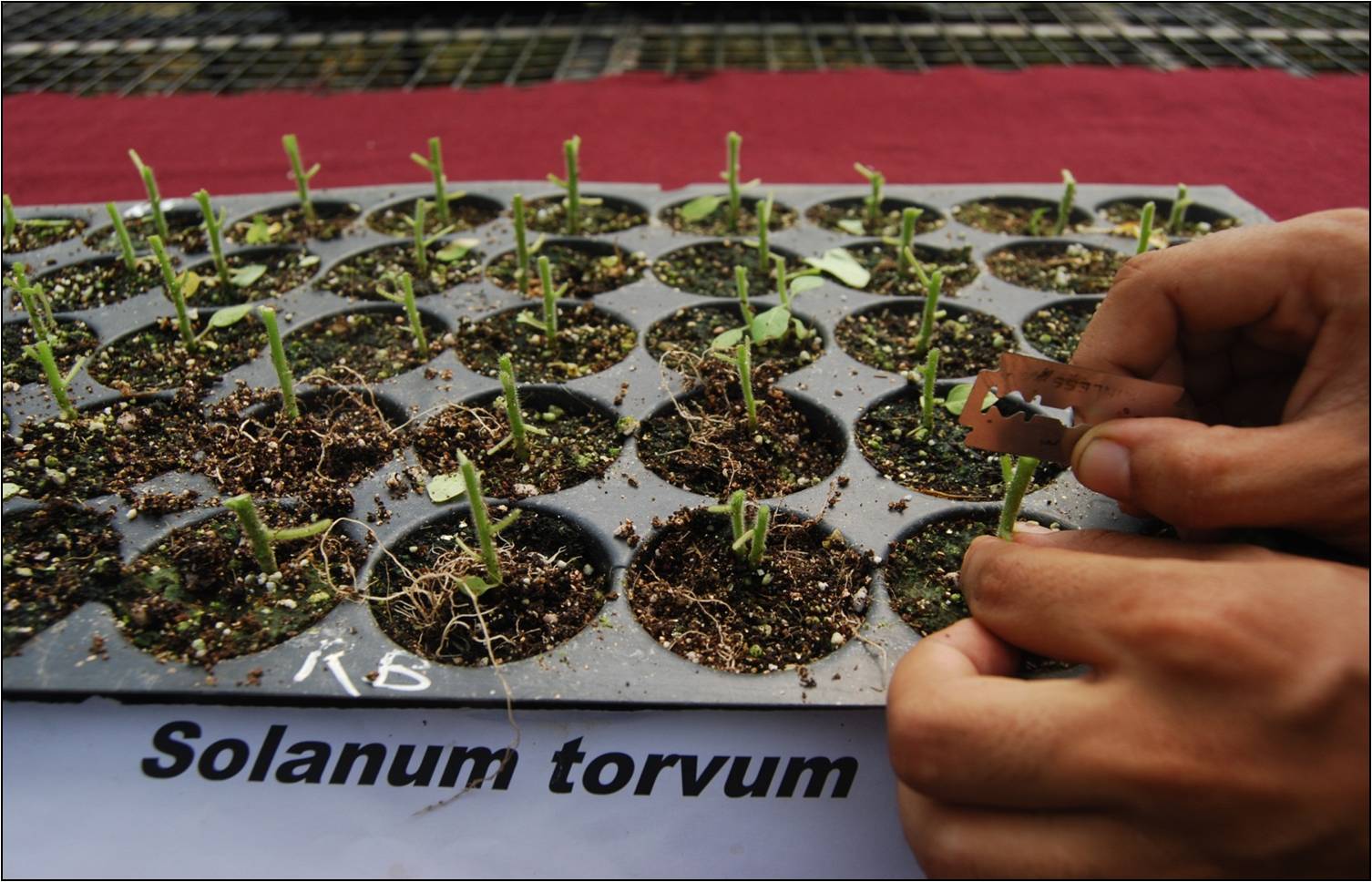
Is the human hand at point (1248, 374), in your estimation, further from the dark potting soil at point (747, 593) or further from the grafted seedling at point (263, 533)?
the grafted seedling at point (263, 533)

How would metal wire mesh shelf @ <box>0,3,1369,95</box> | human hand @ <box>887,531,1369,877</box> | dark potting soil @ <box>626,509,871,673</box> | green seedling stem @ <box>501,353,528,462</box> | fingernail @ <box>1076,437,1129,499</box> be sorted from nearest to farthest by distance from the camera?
human hand @ <box>887,531,1369,877</box> < fingernail @ <box>1076,437,1129,499</box> < dark potting soil @ <box>626,509,871,673</box> < green seedling stem @ <box>501,353,528,462</box> < metal wire mesh shelf @ <box>0,3,1369,95</box>

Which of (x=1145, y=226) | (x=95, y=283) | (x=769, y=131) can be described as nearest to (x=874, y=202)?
(x=1145, y=226)

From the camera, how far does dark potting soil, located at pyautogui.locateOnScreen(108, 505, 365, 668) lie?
739mm

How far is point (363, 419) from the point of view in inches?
39.3

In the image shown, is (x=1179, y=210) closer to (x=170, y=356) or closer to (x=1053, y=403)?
(x=1053, y=403)

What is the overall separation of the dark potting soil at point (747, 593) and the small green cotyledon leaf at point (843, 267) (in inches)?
18.6

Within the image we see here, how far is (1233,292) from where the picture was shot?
0.68 meters

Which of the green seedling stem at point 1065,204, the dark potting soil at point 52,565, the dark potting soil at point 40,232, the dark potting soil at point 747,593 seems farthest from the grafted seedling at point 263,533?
the green seedling stem at point 1065,204

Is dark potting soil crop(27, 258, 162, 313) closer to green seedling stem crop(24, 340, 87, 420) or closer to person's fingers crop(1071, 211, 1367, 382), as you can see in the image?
green seedling stem crop(24, 340, 87, 420)

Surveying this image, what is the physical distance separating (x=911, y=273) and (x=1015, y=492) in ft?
1.88

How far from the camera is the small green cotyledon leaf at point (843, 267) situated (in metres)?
1.22

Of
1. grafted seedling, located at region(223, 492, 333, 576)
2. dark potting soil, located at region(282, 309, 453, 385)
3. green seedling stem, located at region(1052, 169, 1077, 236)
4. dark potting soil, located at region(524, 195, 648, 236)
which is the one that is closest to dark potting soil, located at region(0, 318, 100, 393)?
dark potting soil, located at region(282, 309, 453, 385)

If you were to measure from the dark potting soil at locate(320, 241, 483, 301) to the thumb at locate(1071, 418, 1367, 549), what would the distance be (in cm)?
92

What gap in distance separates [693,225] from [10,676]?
3.27ft
